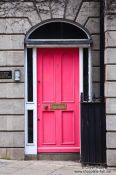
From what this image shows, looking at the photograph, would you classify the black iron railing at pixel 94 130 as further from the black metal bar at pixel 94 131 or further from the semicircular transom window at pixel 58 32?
the semicircular transom window at pixel 58 32

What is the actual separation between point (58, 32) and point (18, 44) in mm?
958

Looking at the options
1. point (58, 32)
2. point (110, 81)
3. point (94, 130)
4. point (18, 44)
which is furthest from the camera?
point (58, 32)

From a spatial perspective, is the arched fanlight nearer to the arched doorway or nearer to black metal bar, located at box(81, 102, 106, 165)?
the arched doorway

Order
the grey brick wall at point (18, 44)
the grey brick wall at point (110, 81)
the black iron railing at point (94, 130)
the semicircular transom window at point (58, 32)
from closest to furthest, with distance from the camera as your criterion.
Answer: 1. the grey brick wall at point (110, 81)
2. the black iron railing at point (94, 130)
3. the grey brick wall at point (18, 44)
4. the semicircular transom window at point (58, 32)

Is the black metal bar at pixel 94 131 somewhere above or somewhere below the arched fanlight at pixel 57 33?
below

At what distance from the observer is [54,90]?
12.1 m

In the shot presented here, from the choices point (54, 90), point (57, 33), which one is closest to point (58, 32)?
point (57, 33)

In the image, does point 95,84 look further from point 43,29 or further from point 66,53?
point 43,29

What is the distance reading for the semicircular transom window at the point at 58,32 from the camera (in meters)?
12.0

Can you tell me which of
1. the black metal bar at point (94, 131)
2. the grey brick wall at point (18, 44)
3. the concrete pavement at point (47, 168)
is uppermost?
the grey brick wall at point (18, 44)

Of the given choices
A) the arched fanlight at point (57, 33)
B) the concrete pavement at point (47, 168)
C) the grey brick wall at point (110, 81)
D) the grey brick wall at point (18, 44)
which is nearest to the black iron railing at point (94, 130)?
the grey brick wall at point (110, 81)

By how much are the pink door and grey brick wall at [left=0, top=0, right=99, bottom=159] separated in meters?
0.47

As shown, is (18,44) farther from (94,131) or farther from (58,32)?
(94,131)

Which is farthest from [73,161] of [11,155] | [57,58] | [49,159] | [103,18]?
[103,18]
